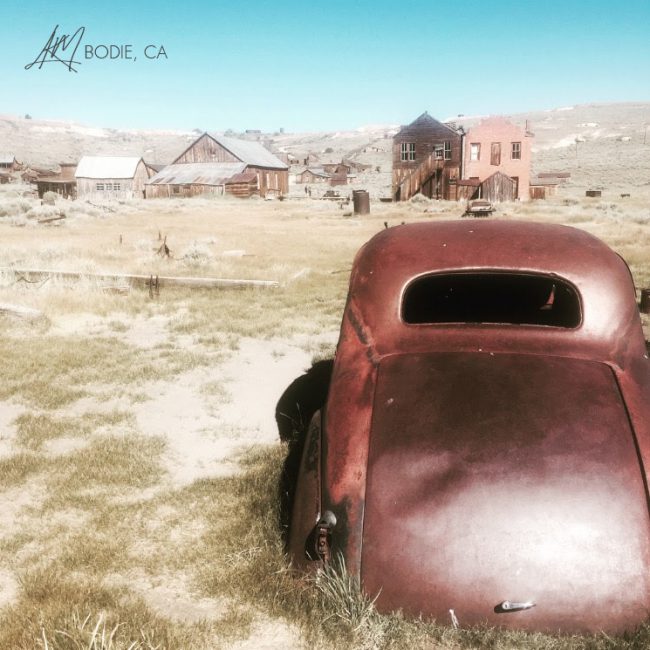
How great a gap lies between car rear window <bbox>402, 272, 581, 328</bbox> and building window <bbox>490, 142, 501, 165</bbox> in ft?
129

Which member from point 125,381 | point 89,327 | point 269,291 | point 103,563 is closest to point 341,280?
point 269,291

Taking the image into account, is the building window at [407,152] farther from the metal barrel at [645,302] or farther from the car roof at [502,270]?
the car roof at [502,270]

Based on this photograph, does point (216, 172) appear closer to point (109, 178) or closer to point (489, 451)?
point (109, 178)

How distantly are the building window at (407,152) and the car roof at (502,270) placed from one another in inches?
1673

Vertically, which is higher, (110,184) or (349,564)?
(110,184)

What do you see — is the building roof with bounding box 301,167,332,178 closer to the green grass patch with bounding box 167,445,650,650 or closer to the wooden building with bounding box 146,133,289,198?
the wooden building with bounding box 146,133,289,198

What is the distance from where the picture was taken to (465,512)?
2256 mm

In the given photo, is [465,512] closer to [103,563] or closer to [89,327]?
[103,563]

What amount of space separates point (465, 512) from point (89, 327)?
7.18 m

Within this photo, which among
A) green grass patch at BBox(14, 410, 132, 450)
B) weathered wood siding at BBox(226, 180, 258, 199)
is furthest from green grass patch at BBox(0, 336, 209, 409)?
weathered wood siding at BBox(226, 180, 258, 199)

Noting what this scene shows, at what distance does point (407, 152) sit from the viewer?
43781 mm

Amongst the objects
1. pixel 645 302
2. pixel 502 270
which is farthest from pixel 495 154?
pixel 502 270

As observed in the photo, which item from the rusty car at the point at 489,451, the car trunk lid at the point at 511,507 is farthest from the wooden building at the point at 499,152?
the car trunk lid at the point at 511,507

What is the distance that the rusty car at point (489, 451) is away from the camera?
7.13 ft
